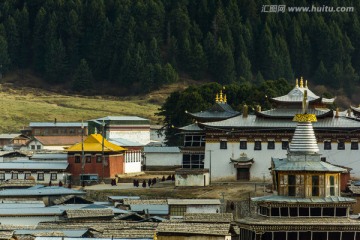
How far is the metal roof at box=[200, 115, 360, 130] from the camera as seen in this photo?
8812 centimetres

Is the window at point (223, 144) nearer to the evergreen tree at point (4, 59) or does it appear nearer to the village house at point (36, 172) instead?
the village house at point (36, 172)

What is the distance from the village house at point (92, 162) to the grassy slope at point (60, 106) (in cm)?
4568

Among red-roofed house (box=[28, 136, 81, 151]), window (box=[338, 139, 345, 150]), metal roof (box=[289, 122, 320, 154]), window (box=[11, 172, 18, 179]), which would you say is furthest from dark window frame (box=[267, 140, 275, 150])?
metal roof (box=[289, 122, 320, 154])

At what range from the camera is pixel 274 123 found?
8894 centimetres

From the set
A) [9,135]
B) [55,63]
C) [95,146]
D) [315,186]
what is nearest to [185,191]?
→ [95,146]

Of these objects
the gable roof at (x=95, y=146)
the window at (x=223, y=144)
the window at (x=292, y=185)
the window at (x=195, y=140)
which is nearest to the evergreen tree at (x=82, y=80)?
the gable roof at (x=95, y=146)

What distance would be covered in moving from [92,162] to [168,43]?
282 feet

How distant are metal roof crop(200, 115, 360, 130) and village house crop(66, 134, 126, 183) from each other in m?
12.5

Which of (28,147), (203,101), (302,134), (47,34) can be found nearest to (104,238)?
(302,134)

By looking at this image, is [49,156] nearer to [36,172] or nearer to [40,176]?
[36,172]

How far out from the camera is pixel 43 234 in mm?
53438

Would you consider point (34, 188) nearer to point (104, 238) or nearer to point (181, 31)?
point (104, 238)

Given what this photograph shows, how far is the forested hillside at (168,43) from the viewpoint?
579 ft

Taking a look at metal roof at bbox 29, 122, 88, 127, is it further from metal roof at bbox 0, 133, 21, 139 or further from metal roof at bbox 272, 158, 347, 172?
metal roof at bbox 272, 158, 347, 172
